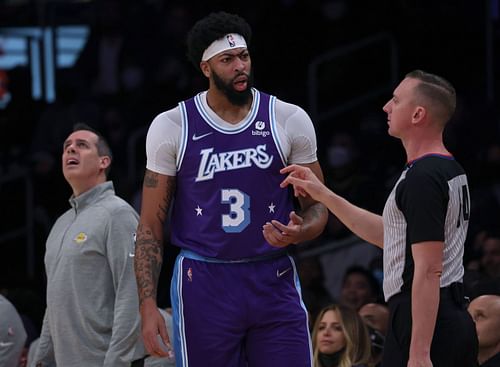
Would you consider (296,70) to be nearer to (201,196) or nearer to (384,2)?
(384,2)

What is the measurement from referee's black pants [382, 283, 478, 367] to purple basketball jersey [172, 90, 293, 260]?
0.73 m

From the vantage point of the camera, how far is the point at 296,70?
14.5 meters

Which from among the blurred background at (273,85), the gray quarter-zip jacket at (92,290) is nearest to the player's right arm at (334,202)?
the gray quarter-zip jacket at (92,290)

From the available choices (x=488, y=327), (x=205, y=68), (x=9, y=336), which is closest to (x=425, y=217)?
(x=205, y=68)

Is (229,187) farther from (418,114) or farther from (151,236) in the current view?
(418,114)

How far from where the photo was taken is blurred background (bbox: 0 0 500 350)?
12164mm

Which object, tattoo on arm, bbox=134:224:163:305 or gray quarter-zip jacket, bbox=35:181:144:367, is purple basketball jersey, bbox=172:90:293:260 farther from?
gray quarter-zip jacket, bbox=35:181:144:367

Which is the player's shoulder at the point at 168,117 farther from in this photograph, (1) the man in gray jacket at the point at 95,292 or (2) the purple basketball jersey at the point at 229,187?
(1) the man in gray jacket at the point at 95,292

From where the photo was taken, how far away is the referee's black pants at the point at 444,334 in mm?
5117

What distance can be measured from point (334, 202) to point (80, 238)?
1847 millimetres

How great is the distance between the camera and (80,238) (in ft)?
22.0

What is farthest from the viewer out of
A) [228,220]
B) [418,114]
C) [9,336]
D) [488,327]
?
[9,336]

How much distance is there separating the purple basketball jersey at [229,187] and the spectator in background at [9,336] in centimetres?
235

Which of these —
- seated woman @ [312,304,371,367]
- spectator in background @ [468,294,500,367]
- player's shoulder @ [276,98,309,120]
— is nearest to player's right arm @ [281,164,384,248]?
player's shoulder @ [276,98,309,120]
